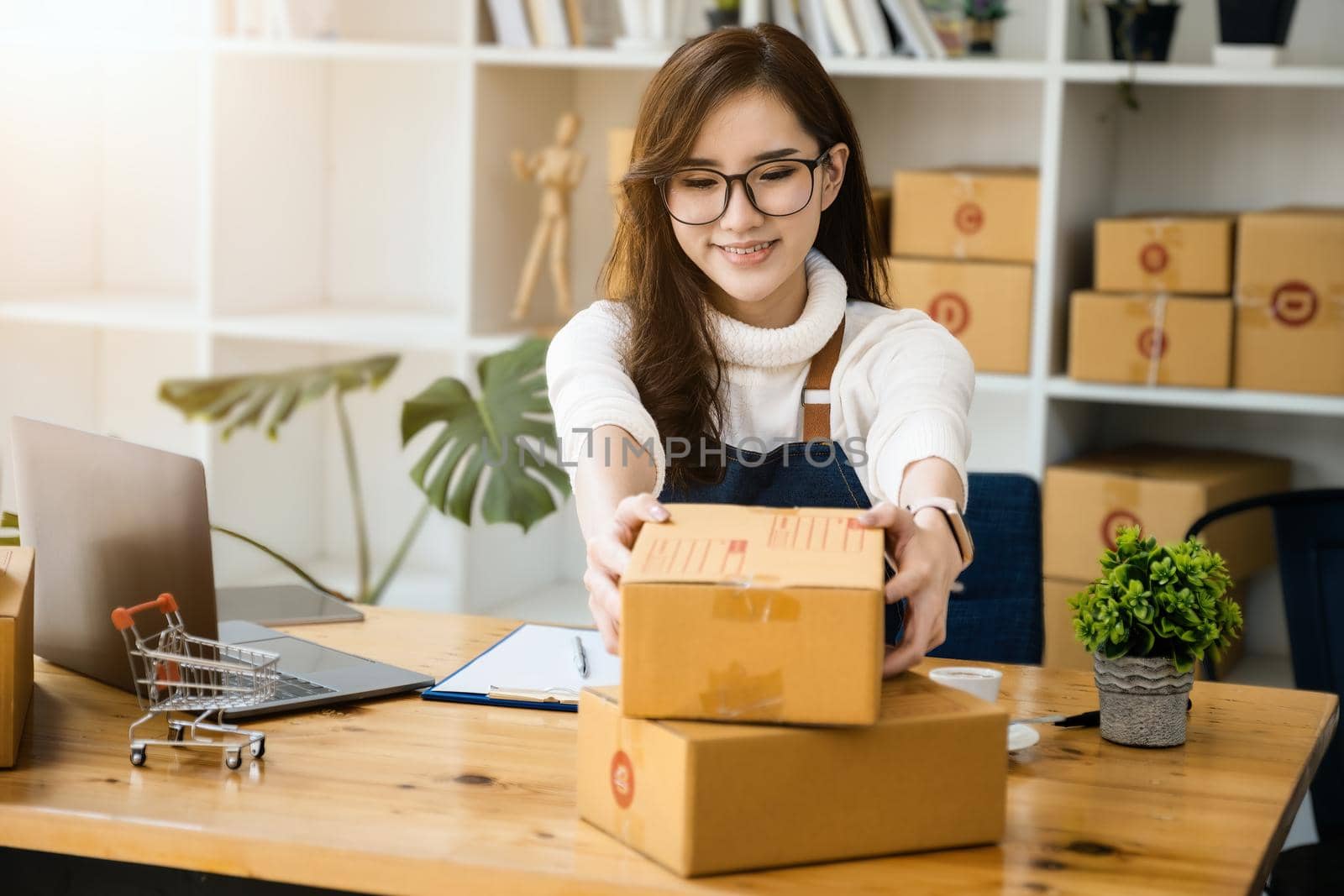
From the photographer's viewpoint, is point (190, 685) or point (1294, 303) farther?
point (1294, 303)

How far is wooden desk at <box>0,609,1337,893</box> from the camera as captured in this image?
3.56 feet

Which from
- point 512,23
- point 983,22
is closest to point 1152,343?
point 983,22

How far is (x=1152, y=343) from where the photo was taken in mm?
2695

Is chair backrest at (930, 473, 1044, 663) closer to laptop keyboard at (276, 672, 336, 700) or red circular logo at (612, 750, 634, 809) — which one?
laptop keyboard at (276, 672, 336, 700)

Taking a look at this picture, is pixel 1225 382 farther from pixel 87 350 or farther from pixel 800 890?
pixel 87 350

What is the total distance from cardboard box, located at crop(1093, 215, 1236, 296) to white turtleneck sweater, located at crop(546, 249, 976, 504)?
108 cm

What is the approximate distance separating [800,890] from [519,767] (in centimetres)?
33

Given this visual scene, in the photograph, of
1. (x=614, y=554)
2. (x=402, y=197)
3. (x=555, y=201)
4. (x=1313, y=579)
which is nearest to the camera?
(x=614, y=554)

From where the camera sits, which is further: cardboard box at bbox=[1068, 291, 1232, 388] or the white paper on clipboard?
cardboard box at bbox=[1068, 291, 1232, 388]

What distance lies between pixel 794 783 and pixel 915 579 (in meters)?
0.23

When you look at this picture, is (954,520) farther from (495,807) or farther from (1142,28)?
(1142,28)

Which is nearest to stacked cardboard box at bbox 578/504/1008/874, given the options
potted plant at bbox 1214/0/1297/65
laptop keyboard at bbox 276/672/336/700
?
laptop keyboard at bbox 276/672/336/700

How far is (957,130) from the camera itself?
10.3 ft

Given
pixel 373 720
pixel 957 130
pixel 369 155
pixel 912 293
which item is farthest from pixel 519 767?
pixel 369 155
